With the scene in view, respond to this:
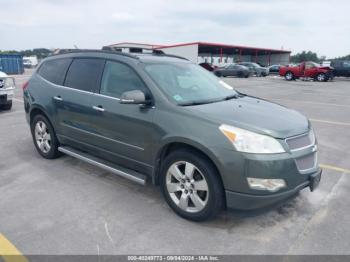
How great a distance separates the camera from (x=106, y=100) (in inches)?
158

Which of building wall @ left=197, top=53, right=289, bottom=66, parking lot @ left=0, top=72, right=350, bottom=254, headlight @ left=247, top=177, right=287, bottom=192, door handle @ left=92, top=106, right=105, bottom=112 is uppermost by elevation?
building wall @ left=197, top=53, right=289, bottom=66

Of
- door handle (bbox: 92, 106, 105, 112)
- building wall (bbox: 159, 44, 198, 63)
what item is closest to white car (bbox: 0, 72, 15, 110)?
door handle (bbox: 92, 106, 105, 112)

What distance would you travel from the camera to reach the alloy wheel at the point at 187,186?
322 centimetres

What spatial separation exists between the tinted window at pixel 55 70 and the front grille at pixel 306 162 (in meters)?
3.57

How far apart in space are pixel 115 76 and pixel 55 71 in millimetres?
1549

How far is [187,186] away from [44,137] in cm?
300

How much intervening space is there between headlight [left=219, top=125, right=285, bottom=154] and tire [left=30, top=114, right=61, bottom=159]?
3154 millimetres

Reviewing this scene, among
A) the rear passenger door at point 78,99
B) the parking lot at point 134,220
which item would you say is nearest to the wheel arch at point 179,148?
the parking lot at point 134,220

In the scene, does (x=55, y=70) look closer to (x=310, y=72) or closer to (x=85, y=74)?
(x=85, y=74)

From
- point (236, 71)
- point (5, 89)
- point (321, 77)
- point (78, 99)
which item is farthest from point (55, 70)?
point (236, 71)

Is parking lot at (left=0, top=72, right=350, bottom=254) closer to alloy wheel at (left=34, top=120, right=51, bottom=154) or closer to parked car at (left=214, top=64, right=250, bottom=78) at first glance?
alloy wheel at (left=34, top=120, right=51, bottom=154)

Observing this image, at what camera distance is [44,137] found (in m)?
5.21

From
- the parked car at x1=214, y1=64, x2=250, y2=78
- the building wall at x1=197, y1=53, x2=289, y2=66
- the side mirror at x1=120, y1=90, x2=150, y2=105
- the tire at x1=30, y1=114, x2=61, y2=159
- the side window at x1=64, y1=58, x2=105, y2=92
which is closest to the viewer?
the side mirror at x1=120, y1=90, x2=150, y2=105

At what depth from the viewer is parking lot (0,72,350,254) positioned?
2930 mm
